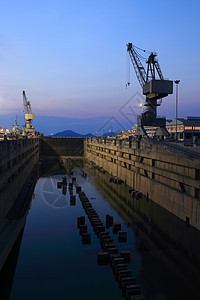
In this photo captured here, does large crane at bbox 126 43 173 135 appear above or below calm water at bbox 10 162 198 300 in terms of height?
above

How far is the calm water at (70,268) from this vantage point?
68.0ft

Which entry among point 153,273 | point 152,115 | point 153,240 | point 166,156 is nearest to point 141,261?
point 153,273

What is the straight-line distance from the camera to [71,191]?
5834 cm

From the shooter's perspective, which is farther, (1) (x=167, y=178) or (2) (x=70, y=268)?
(1) (x=167, y=178)

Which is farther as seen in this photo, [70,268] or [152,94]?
[152,94]

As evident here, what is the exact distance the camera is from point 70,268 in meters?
24.5

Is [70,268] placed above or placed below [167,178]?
below

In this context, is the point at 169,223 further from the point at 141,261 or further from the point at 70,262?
the point at 70,262

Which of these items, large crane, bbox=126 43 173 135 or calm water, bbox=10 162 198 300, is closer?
calm water, bbox=10 162 198 300

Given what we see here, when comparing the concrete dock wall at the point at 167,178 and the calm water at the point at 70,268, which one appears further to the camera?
the concrete dock wall at the point at 167,178

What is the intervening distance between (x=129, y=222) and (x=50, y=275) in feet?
58.1

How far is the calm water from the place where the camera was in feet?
68.0

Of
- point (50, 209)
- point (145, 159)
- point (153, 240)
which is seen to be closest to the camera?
point (153, 240)

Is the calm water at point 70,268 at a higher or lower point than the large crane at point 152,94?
lower
